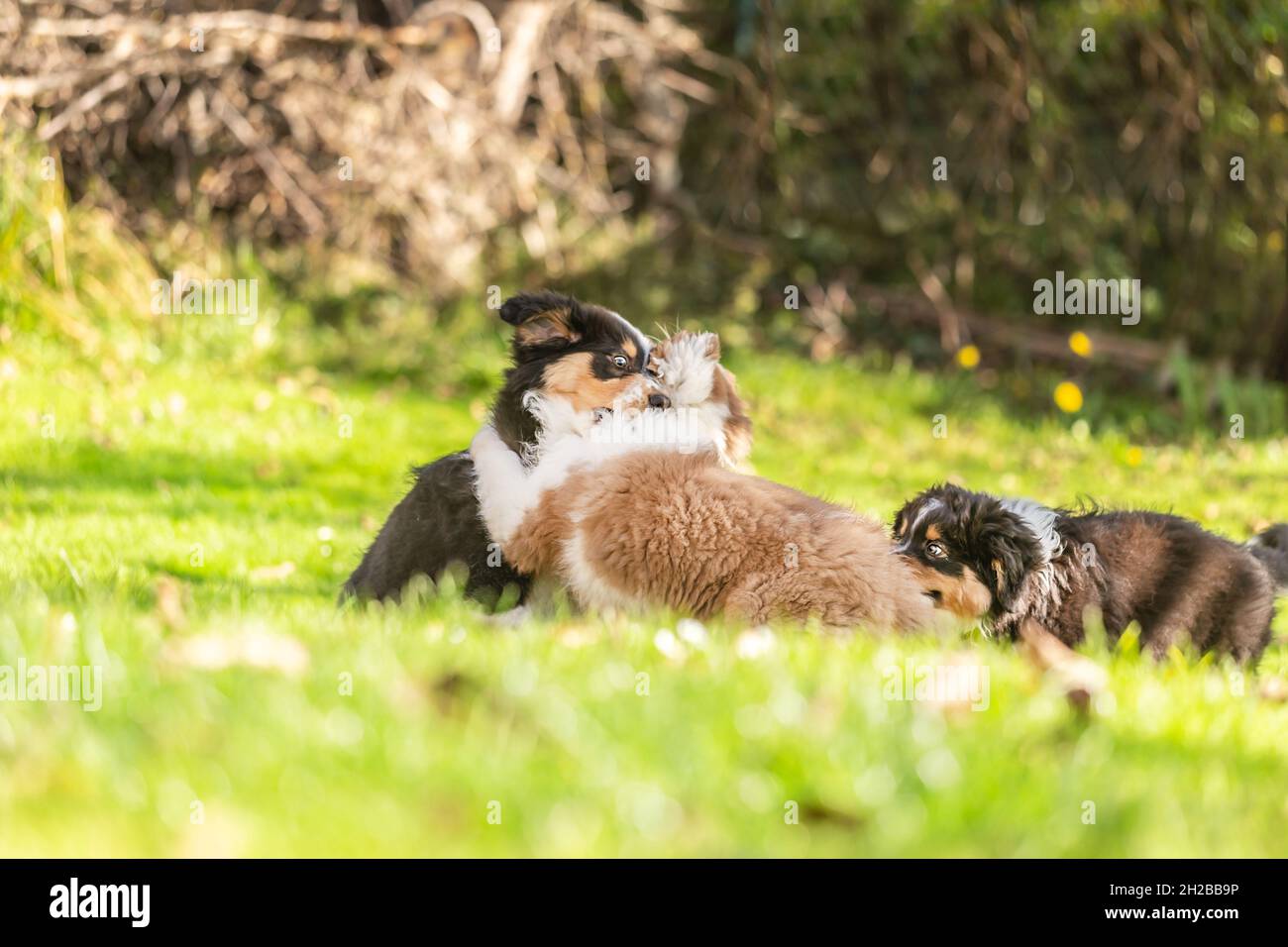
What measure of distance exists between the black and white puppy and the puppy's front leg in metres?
0.04

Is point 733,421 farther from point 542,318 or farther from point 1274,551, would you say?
point 1274,551

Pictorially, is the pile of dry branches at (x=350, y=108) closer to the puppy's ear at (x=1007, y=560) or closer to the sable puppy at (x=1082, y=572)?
the sable puppy at (x=1082, y=572)

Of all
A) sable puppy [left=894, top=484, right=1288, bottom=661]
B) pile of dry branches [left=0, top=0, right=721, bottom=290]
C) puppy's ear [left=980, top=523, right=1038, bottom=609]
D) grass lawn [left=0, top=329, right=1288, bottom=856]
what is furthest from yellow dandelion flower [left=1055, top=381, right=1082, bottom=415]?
puppy's ear [left=980, top=523, right=1038, bottom=609]

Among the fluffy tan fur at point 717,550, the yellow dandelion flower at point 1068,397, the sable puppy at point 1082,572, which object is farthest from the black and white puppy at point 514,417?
the yellow dandelion flower at point 1068,397

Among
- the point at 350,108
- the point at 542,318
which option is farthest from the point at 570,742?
the point at 350,108

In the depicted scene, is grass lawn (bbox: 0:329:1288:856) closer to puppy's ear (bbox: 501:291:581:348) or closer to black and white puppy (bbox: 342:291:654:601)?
black and white puppy (bbox: 342:291:654:601)

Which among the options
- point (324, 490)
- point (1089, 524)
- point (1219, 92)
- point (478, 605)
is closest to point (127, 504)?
point (324, 490)

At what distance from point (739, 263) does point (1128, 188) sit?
375 cm

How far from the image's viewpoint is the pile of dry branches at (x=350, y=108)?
31.4ft

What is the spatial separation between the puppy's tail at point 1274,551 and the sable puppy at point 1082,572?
6cm

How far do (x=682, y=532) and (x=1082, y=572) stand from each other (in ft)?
5.19

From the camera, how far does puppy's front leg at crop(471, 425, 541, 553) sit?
419 centimetres

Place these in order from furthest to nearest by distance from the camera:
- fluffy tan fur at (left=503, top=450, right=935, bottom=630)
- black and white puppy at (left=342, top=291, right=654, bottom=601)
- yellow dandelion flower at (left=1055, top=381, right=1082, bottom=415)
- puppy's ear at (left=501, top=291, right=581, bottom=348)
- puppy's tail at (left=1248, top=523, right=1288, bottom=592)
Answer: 1. yellow dandelion flower at (left=1055, top=381, right=1082, bottom=415)
2. puppy's tail at (left=1248, top=523, right=1288, bottom=592)
3. puppy's ear at (left=501, top=291, right=581, bottom=348)
4. black and white puppy at (left=342, top=291, right=654, bottom=601)
5. fluffy tan fur at (left=503, top=450, right=935, bottom=630)

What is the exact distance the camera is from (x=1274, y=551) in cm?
507
